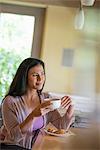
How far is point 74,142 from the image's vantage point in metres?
0.55

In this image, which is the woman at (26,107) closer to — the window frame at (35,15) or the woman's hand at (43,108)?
the woman's hand at (43,108)

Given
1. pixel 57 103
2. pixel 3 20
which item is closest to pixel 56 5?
pixel 3 20

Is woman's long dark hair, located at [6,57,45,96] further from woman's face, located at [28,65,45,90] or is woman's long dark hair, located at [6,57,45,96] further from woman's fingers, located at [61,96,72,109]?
woman's fingers, located at [61,96,72,109]

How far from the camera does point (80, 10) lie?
770mm

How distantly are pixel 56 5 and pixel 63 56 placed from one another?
7.5 inches

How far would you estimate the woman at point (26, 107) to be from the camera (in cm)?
71

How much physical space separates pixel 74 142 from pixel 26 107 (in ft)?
0.85

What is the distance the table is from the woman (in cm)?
7

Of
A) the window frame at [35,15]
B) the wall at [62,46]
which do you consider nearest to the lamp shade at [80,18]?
the wall at [62,46]

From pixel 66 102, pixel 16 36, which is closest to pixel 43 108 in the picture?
pixel 66 102

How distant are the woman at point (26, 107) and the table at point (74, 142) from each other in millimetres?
69

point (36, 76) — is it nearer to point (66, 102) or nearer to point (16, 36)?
point (66, 102)

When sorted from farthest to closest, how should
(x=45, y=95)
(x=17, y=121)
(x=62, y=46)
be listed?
(x=62, y=46) < (x=45, y=95) < (x=17, y=121)

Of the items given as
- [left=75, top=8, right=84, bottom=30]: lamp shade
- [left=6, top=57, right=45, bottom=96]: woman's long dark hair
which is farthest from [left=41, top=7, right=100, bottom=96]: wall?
[left=6, top=57, right=45, bottom=96]: woman's long dark hair
